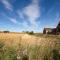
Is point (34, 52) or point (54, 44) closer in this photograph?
point (34, 52)

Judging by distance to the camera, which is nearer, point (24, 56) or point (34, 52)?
point (24, 56)

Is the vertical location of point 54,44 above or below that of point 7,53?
above

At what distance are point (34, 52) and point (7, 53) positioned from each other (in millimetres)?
780

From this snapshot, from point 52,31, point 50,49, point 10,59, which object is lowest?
point 10,59

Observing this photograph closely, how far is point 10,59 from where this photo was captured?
381 cm

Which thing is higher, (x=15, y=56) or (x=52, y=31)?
(x=52, y=31)

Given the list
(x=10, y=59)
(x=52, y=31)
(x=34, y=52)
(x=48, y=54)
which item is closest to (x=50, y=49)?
(x=48, y=54)

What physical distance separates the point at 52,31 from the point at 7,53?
39.5 meters

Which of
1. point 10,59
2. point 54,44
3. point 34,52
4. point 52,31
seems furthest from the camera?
point 52,31

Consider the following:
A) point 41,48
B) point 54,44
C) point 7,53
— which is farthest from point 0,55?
point 54,44

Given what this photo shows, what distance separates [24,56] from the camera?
3.86m

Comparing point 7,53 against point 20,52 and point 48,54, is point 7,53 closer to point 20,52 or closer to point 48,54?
point 20,52

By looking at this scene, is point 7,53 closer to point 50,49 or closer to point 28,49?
point 28,49

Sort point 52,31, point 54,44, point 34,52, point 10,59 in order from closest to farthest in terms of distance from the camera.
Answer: point 10,59 < point 34,52 < point 54,44 < point 52,31
